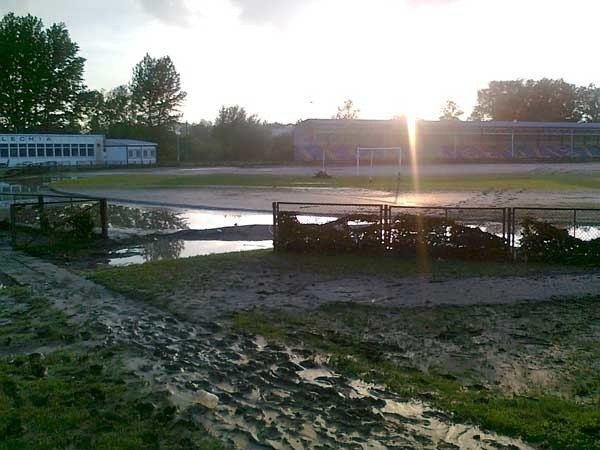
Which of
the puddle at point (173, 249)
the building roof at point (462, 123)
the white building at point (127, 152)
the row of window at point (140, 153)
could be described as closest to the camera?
the puddle at point (173, 249)

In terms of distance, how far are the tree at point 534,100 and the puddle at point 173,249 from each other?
126m

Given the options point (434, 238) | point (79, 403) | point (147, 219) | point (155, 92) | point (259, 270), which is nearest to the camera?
point (79, 403)

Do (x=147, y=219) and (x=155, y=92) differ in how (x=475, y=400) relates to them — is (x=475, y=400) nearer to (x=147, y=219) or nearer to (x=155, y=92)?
(x=147, y=219)

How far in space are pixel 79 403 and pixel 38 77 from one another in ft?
378

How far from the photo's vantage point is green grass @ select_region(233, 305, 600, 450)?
5023 mm

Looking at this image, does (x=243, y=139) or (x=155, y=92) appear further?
(x=155, y=92)

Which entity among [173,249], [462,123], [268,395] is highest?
[462,123]

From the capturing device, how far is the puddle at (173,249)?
640 inches

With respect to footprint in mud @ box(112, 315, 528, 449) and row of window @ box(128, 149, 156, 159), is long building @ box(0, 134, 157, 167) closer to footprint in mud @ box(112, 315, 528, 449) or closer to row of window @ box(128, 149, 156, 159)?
row of window @ box(128, 149, 156, 159)

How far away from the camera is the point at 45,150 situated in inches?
3524

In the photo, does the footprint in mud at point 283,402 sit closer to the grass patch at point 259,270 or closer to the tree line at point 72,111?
the grass patch at point 259,270

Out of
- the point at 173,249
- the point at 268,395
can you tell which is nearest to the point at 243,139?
the point at 173,249

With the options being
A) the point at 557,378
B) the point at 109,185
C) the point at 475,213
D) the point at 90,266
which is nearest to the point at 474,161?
the point at 109,185

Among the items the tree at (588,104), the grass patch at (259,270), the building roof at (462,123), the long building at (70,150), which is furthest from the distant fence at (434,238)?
the tree at (588,104)
